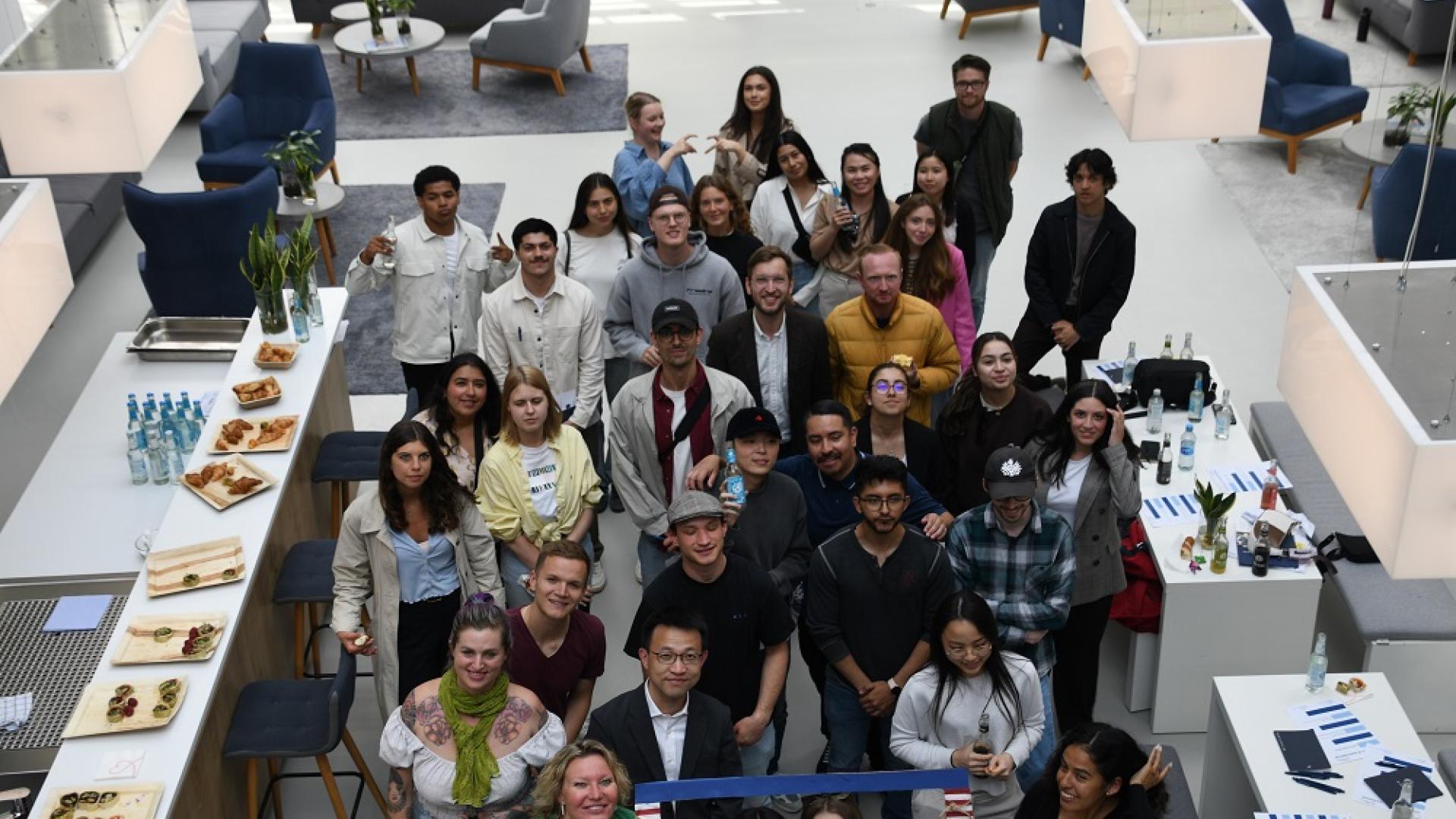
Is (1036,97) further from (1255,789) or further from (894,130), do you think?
(1255,789)

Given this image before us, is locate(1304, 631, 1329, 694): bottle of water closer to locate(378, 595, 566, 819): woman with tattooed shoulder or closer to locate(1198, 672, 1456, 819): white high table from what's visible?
locate(1198, 672, 1456, 819): white high table

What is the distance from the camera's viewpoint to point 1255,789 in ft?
16.7

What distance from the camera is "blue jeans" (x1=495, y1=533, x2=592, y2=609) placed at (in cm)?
586

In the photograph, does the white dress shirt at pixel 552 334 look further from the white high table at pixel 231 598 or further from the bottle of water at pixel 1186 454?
the bottle of water at pixel 1186 454

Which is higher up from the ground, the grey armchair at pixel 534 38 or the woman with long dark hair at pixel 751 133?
the woman with long dark hair at pixel 751 133

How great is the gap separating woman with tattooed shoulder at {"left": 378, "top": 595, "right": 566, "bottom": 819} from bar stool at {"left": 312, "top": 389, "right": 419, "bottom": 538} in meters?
2.26

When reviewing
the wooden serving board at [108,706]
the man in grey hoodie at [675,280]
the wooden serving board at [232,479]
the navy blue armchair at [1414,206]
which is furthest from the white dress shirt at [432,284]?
the navy blue armchair at [1414,206]

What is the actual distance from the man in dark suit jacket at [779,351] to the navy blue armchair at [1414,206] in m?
4.54

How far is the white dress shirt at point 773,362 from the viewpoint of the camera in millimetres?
6227

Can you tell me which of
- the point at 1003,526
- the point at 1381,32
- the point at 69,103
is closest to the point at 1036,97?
the point at 1381,32

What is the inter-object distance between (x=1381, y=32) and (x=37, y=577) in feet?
38.6

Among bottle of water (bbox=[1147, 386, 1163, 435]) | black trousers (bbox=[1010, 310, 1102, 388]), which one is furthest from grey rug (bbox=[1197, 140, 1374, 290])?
bottle of water (bbox=[1147, 386, 1163, 435])

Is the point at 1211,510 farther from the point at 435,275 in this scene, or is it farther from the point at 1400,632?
the point at 435,275

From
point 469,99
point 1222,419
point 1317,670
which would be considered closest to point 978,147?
point 1222,419
